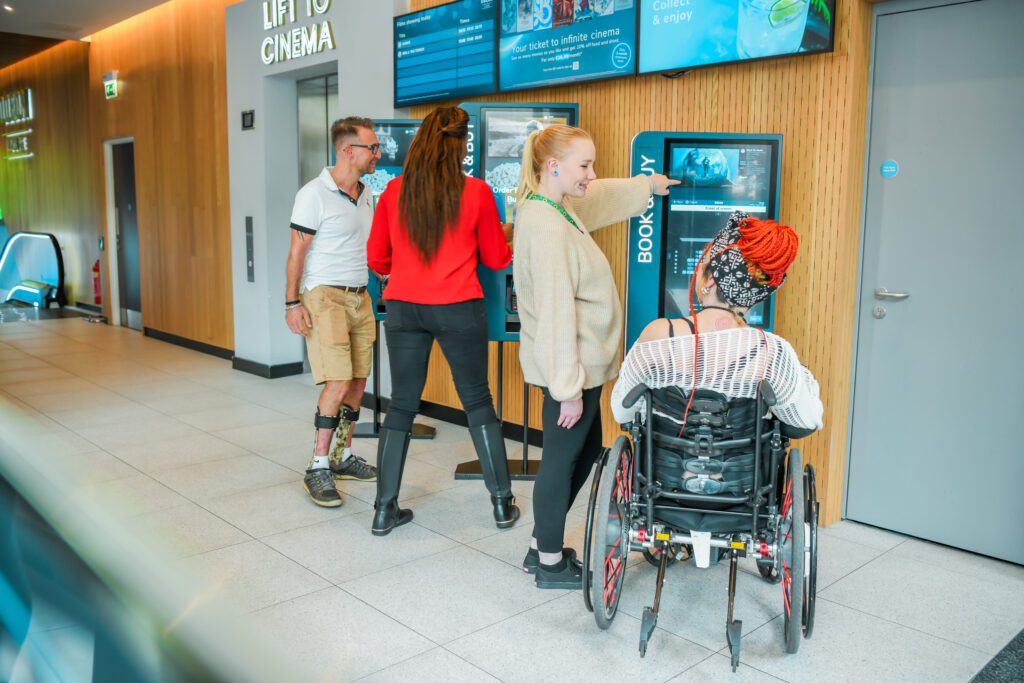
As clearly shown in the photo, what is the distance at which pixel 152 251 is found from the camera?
27.5 ft

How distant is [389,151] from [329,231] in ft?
3.45

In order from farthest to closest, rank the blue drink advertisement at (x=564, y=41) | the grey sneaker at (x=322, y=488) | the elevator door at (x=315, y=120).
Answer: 1. the elevator door at (x=315, y=120)
2. the blue drink advertisement at (x=564, y=41)
3. the grey sneaker at (x=322, y=488)

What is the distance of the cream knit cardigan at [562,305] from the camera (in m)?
2.49

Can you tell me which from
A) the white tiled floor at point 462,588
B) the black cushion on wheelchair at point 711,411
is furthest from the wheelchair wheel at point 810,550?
the black cushion on wheelchair at point 711,411

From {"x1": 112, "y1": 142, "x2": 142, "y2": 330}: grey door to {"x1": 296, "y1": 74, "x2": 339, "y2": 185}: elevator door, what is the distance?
10.1 feet

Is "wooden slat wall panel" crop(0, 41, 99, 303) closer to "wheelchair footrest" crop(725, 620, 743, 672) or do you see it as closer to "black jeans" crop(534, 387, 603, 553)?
"black jeans" crop(534, 387, 603, 553)

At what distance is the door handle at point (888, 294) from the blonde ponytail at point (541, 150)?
149cm

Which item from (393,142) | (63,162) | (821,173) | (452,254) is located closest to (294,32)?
(393,142)

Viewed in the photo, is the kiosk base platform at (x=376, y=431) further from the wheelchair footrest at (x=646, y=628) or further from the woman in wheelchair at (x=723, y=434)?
the wheelchair footrest at (x=646, y=628)

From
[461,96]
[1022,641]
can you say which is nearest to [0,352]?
[461,96]

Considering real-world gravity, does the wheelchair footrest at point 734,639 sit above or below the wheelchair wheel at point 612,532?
below

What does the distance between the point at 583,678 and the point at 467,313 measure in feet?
4.43

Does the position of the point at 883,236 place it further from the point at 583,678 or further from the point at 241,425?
the point at 241,425

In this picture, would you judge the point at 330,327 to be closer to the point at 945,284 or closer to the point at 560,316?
the point at 560,316
